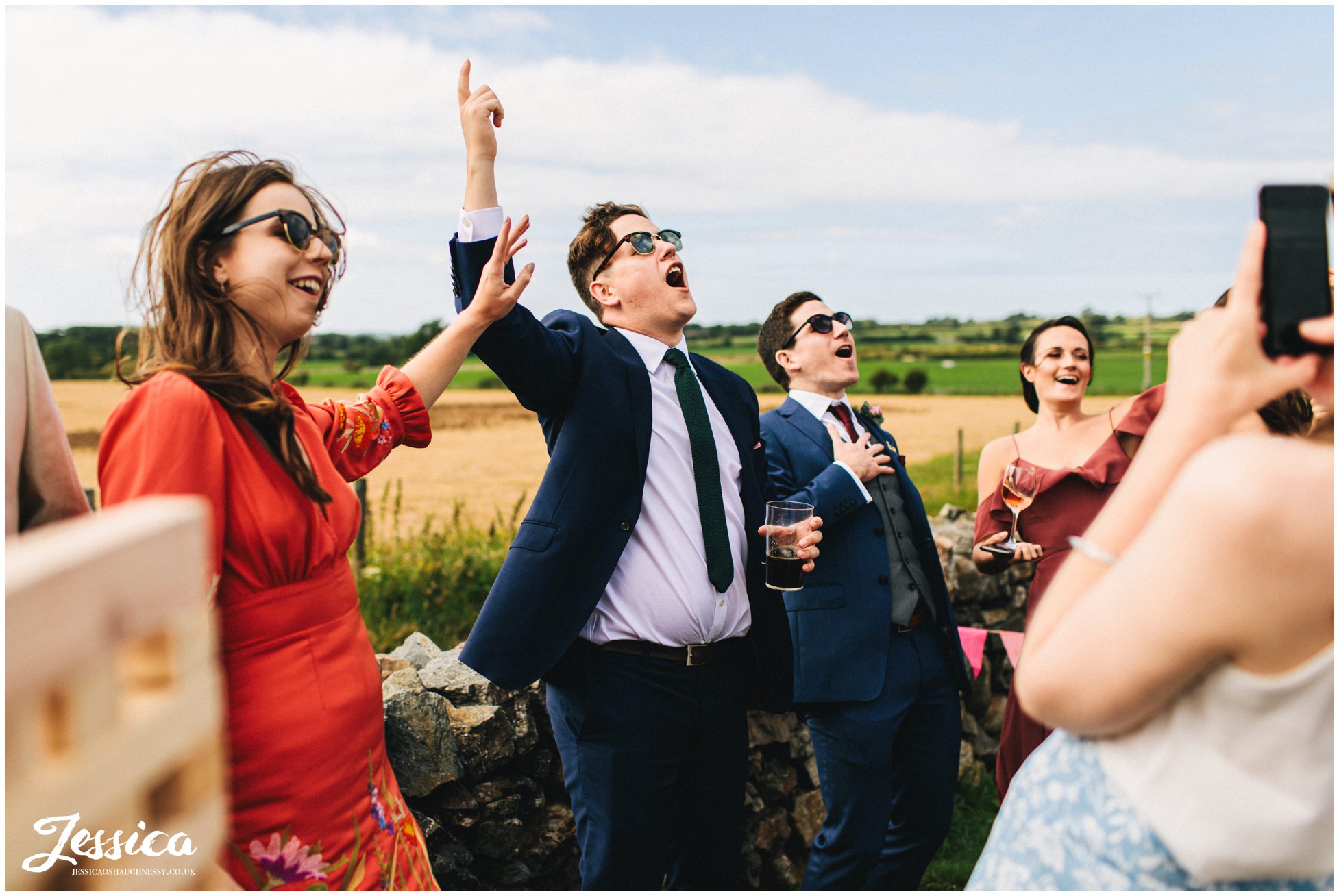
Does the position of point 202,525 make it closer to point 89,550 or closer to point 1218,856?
point 89,550

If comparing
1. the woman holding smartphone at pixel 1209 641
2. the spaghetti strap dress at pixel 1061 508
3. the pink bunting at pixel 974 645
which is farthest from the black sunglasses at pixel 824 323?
the woman holding smartphone at pixel 1209 641

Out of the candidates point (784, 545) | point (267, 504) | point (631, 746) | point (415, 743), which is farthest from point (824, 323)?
point (267, 504)

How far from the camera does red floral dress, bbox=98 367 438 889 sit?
5.87 ft

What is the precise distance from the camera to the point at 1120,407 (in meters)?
3.99

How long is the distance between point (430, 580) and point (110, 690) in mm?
6615

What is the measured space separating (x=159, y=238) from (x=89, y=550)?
1.82 meters

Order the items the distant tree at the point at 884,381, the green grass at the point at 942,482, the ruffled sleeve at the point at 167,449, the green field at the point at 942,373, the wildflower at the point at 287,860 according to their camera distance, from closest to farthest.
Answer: the ruffled sleeve at the point at 167,449
the wildflower at the point at 287,860
the green grass at the point at 942,482
the green field at the point at 942,373
the distant tree at the point at 884,381

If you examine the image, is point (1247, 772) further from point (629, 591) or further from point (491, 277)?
point (491, 277)

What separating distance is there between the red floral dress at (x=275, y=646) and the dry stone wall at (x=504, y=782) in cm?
114

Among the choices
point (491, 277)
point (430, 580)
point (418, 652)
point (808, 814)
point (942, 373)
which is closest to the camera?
point (491, 277)

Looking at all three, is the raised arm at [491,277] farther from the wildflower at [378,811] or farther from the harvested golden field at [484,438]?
the harvested golden field at [484,438]

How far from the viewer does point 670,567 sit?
299 centimetres

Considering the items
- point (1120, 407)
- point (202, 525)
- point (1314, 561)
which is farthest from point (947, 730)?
point (202, 525)

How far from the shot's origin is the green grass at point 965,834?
4.55 m
